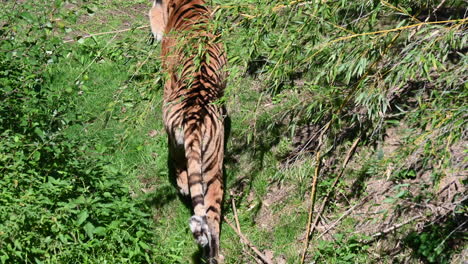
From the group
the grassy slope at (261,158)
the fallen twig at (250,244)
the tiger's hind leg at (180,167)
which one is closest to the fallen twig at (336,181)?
the grassy slope at (261,158)

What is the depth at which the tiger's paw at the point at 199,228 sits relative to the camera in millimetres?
4398

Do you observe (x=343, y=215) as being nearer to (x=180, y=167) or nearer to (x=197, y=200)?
(x=197, y=200)

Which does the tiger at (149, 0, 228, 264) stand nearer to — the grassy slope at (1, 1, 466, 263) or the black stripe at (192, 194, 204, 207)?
the black stripe at (192, 194, 204, 207)

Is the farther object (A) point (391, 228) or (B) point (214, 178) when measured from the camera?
(B) point (214, 178)

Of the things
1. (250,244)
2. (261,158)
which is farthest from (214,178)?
(261,158)

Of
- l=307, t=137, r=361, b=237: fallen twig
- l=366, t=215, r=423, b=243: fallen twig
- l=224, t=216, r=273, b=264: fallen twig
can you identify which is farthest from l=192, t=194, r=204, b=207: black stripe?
l=366, t=215, r=423, b=243: fallen twig

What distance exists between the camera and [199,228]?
4398 mm

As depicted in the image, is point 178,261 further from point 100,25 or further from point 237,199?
point 100,25

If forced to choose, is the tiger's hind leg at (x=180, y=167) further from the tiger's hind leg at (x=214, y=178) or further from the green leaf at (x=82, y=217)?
the green leaf at (x=82, y=217)

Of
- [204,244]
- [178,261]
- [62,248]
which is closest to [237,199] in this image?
[178,261]

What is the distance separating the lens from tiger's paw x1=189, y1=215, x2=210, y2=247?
4.40m

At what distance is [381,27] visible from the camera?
668cm

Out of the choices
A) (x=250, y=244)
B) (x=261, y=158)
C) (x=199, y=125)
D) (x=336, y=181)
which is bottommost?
(x=250, y=244)

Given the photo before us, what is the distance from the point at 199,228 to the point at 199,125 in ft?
3.27
